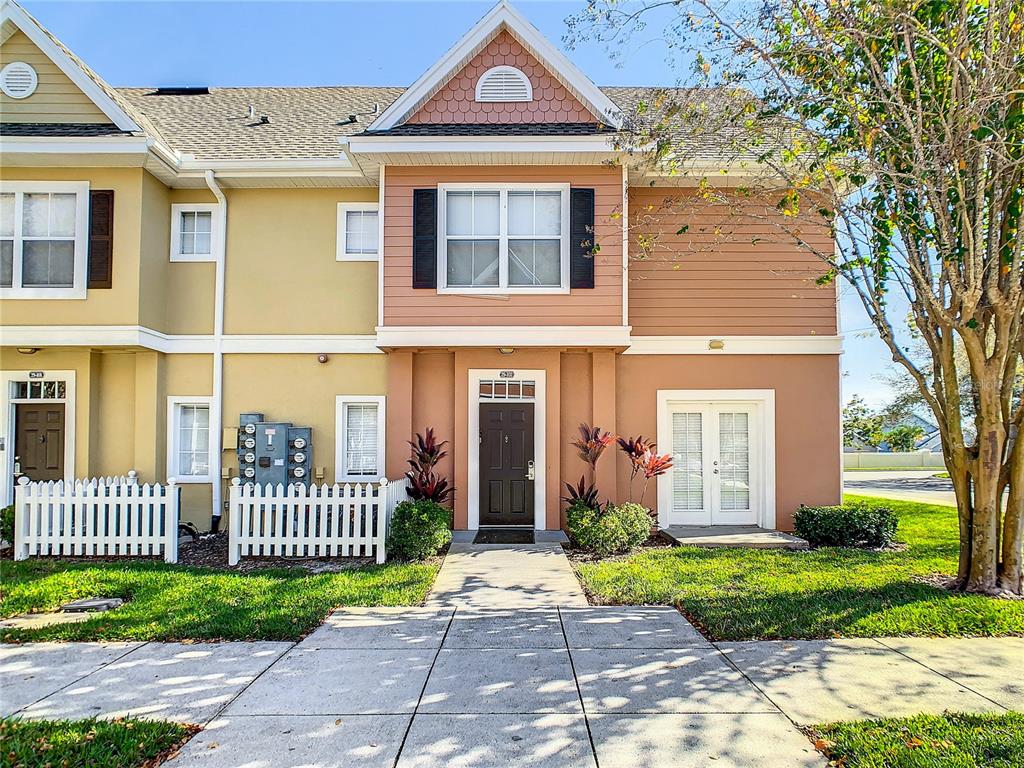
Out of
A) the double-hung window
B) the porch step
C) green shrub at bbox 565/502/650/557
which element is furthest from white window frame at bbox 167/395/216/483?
the porch step

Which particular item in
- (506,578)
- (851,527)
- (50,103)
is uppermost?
(50,103)

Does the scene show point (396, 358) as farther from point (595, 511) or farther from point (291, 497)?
point (595, 511)

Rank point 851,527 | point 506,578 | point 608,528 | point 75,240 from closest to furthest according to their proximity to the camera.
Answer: point 506,578 < point 608,528 < point 851,527 < point 75,240

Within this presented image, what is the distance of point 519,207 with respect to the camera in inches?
399

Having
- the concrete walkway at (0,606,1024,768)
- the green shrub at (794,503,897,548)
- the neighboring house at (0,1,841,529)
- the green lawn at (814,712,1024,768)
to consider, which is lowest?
the concrete walkway at (0,606,1024,768)

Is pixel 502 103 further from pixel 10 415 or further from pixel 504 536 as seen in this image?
pixel 10 415

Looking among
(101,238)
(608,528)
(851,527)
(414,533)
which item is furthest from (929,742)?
(101,238)

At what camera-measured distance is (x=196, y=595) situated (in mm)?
6852

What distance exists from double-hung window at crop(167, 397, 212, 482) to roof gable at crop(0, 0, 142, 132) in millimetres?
4496

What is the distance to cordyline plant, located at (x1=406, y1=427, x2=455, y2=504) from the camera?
9656 millimetres

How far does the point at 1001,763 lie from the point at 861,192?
6.18 metres

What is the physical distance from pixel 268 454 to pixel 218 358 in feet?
6.46

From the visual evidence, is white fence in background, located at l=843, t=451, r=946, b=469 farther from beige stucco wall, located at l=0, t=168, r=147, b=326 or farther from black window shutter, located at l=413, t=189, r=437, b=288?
beige stucco wall, located at l=0, t=168, r=147, b=326

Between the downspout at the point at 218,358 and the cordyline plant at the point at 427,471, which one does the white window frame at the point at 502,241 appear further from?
the downspout at the point at 218,358
